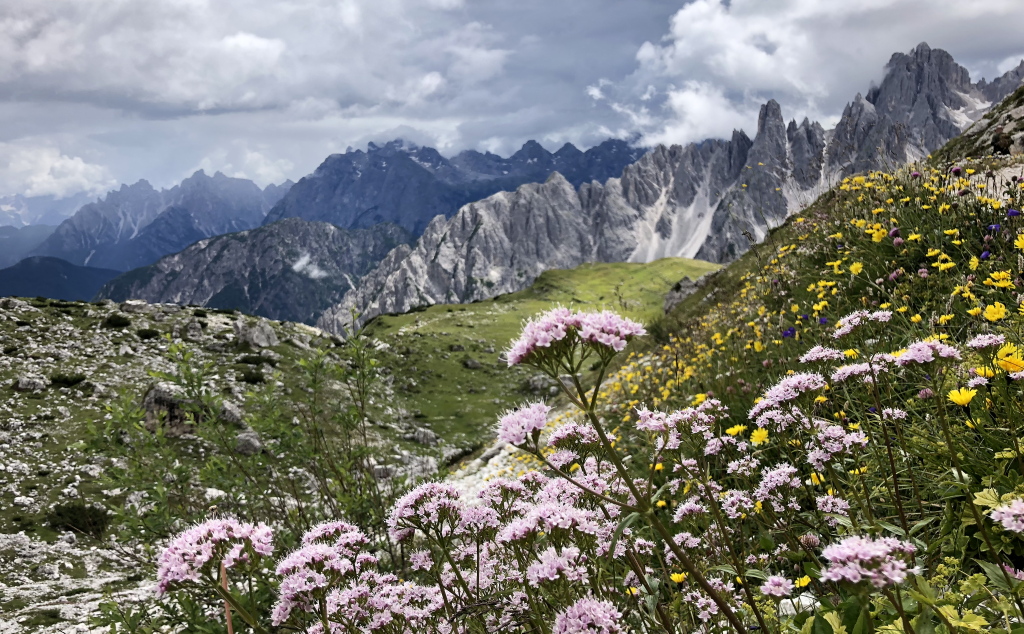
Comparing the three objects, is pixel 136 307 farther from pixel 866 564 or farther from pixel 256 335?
pixel 866 564

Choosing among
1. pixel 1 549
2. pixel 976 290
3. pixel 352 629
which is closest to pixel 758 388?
pixel 976 290

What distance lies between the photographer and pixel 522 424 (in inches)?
121

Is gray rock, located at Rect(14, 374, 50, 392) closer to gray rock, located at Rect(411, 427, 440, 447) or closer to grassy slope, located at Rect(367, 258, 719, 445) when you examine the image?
gray rock, located at Rect(411, 427, 440, 447)

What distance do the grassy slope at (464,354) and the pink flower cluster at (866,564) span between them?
324 cm

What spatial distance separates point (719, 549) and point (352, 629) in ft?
9.81

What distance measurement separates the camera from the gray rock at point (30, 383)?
26.3 m

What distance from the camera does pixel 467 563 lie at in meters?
4.27

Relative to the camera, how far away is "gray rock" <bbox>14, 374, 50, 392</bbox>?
26312mm

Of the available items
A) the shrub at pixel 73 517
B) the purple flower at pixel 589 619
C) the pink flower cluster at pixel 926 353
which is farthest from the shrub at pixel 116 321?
the pink flower cluster at pixel 926 353

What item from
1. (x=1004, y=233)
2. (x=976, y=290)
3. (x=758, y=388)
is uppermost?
(x=1004, y=233)

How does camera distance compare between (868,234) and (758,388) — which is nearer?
(758,388)

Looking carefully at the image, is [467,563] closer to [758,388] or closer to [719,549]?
[719,549]

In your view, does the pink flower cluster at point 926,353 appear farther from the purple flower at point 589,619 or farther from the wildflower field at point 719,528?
the purple flower at point 589,619

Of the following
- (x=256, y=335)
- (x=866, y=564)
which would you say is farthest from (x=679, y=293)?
(x=866, y=564)
